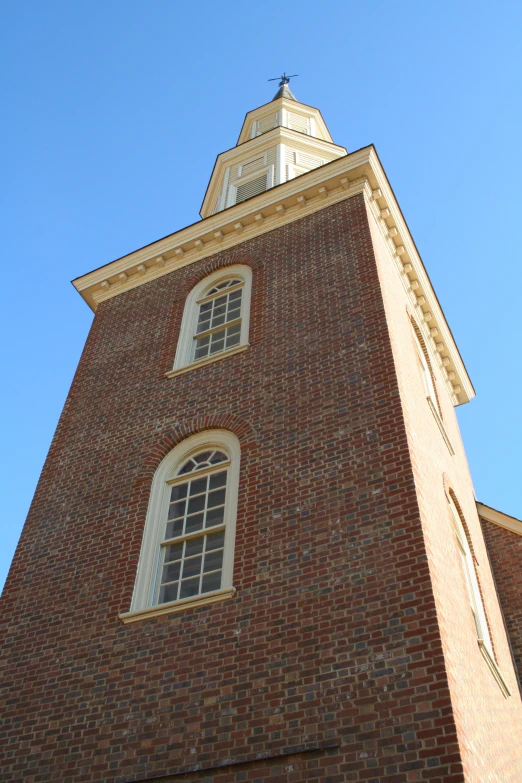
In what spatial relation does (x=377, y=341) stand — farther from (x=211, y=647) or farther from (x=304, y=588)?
(x=211, y=647)

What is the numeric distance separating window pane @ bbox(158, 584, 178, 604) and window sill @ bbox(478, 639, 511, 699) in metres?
3.84

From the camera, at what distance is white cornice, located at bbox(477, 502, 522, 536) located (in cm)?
1477

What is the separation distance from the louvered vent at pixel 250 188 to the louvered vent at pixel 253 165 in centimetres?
61

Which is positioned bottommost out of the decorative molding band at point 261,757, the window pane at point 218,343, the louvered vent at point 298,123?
the decorative molding band at point 261,757

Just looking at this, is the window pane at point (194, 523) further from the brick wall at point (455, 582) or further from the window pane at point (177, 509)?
the brick wall at point (455, 582)

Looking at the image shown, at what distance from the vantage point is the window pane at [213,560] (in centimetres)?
991

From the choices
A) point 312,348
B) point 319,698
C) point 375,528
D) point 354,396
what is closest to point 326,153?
point 312,348

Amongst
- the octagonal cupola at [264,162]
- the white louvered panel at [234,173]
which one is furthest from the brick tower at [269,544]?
the white louvered panel at [234,173]

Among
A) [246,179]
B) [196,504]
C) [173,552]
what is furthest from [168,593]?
[246,179]

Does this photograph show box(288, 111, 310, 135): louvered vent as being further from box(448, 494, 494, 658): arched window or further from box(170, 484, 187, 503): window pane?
box(170, 484, 187, 503): window pane

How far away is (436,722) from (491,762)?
1585mm

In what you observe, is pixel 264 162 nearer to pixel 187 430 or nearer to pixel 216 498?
pixel 187 430

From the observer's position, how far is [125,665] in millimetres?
9086

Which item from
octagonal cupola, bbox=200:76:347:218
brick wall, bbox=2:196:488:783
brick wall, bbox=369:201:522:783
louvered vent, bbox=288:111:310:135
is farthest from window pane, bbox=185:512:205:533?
louvered vent, bbox=288:111:310:135
